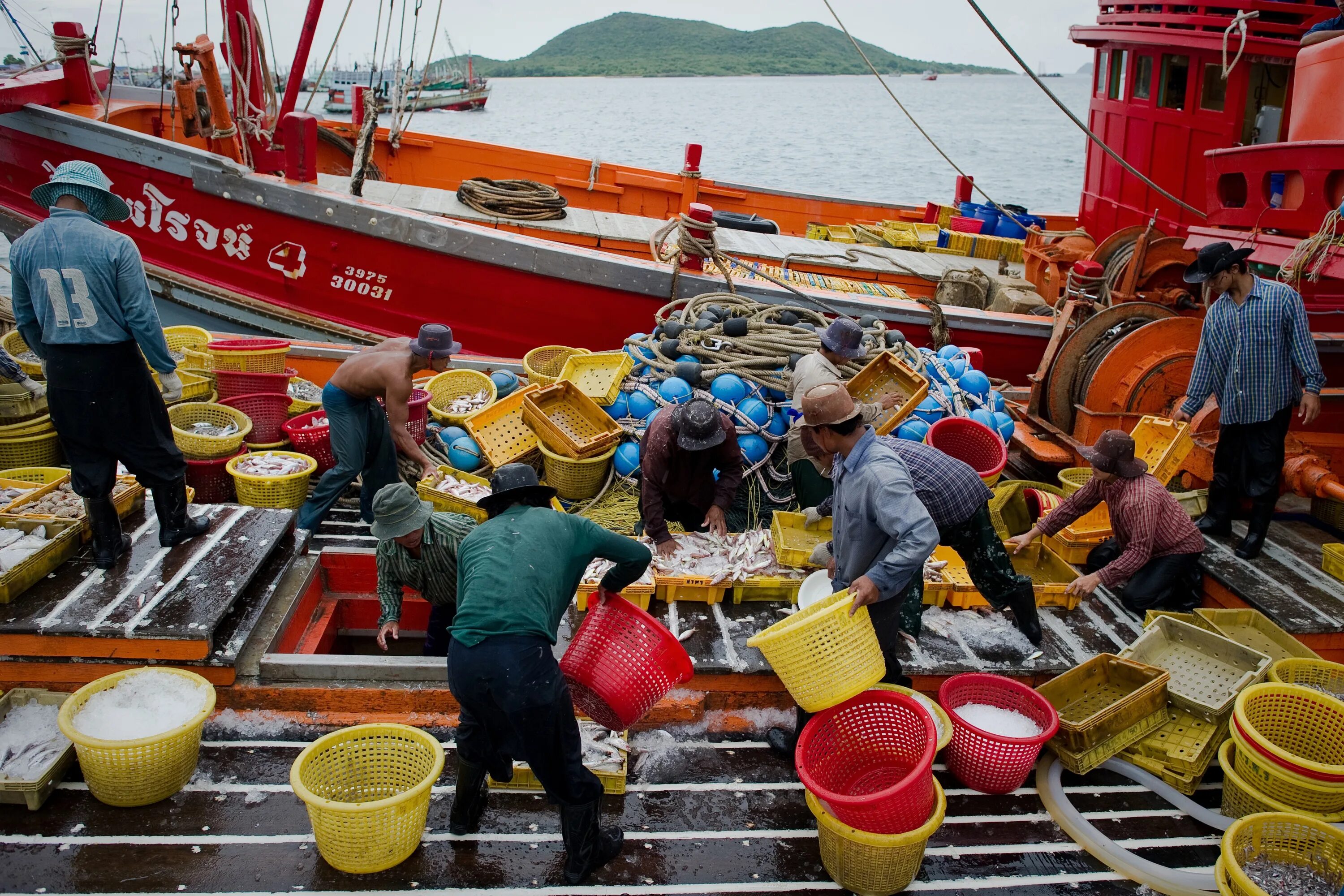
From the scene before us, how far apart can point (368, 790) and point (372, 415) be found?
267cm

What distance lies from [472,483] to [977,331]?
5939mm

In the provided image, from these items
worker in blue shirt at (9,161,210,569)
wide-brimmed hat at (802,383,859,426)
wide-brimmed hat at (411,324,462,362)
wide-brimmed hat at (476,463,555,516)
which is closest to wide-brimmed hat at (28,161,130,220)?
worker in blue shirt at (9,161,210,569)

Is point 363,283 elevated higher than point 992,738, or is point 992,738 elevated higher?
point 363,283

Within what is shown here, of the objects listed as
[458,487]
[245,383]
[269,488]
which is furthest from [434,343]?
[245,383]

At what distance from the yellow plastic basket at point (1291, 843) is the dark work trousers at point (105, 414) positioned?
16.1 feet

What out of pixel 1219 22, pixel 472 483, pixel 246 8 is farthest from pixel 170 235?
pixel 1219 22

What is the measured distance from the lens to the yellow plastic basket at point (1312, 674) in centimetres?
441

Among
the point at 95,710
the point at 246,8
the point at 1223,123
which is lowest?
the point at 95,710

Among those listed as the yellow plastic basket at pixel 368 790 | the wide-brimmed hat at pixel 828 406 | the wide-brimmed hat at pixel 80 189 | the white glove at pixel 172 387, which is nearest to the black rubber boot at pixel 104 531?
the white glove at pixel 172 387

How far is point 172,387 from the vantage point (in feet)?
15.0

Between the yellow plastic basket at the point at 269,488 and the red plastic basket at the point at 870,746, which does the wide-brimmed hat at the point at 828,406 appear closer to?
the red plastic basket at the point at 870,746

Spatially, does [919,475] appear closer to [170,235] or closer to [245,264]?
[245,264]

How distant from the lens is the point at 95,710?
3.79 metres

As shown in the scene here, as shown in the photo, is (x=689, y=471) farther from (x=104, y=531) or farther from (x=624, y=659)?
(x=104, y=531)
